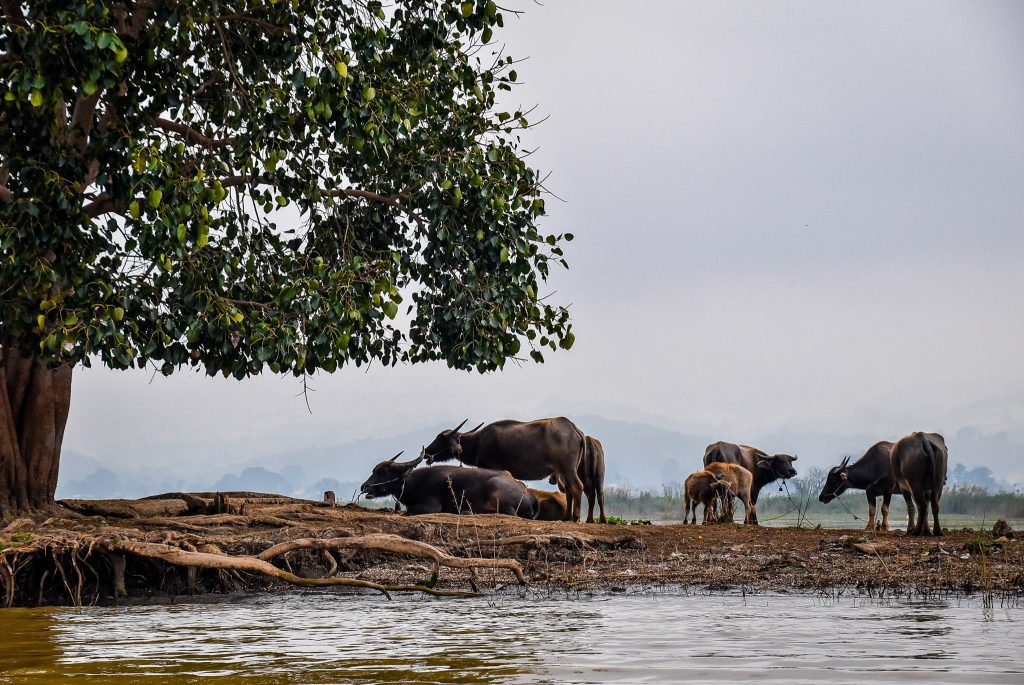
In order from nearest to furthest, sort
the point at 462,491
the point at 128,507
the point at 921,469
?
1. the point at 128,507
2. the point at 921,469
3. the point at 462,491

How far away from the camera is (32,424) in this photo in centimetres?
1570

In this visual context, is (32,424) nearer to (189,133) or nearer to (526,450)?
(189,133)

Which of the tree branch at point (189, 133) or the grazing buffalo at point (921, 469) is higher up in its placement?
the tree branch at point (189, 133)

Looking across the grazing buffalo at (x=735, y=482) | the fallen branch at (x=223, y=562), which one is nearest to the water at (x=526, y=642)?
the fallen branch at (x=223, y=562)

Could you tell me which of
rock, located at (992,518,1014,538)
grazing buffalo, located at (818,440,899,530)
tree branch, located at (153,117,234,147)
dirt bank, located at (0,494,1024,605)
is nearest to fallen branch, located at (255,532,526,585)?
dirt bank, located at (0,494,1024,605)

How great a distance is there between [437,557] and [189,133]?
745 cm

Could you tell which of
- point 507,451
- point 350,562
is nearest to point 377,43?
point 350,562

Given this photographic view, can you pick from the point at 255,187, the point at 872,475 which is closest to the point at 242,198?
the point at 255,187

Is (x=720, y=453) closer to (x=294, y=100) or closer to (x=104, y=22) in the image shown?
(x=294, y=100)

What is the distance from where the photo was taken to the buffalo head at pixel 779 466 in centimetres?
2631

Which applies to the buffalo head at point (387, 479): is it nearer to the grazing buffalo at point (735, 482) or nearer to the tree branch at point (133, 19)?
the grazing buffalo at point (735, 482)

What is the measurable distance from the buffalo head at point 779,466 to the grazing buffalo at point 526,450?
6156 millimetres

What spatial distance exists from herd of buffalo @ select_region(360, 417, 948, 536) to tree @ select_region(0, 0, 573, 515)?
3178mm

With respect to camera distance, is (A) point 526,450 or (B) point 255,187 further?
(A) point 526,450
